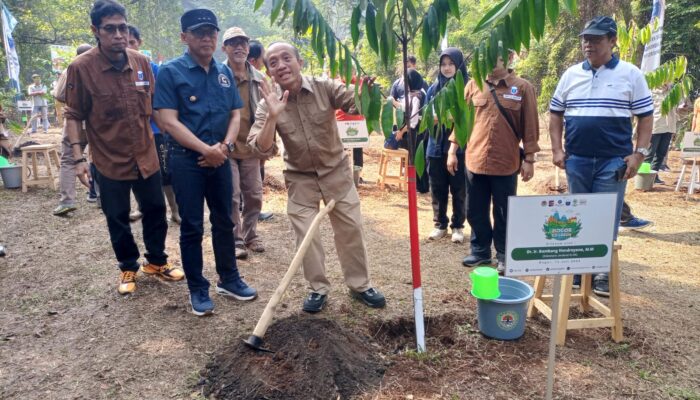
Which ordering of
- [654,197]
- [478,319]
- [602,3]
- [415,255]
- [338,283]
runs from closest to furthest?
[415,255], [478,319], [338,283], [654,197], [602,3]

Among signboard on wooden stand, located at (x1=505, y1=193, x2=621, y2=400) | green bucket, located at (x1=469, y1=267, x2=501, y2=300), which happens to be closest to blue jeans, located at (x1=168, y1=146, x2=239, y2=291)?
green bucket, located at (x1=469, y1=267, x2=501, y2=300)

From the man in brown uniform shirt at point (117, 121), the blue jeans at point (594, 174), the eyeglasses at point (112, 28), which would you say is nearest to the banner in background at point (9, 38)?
the man in brown uniform shirt at point (117, 121)

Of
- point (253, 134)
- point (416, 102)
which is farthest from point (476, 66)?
point (416, 102)

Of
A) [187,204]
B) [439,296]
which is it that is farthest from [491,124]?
[187,204]

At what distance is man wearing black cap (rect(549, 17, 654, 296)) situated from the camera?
11.7 ft

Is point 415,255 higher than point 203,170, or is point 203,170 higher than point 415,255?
point 203,170

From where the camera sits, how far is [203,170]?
3.50 metres

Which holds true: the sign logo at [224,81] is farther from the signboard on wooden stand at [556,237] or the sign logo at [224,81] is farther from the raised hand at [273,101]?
the signboard on wooden stand at [556,237]

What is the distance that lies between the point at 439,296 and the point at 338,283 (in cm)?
89

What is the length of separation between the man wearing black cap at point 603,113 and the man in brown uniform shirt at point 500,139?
395 mm

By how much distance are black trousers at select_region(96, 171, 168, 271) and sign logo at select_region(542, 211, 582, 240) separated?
9.83ft

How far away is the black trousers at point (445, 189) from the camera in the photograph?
535 centimetres

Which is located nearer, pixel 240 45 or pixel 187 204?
pixel 187 204

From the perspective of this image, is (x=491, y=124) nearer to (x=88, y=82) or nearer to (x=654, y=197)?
(x=88, y=82)
